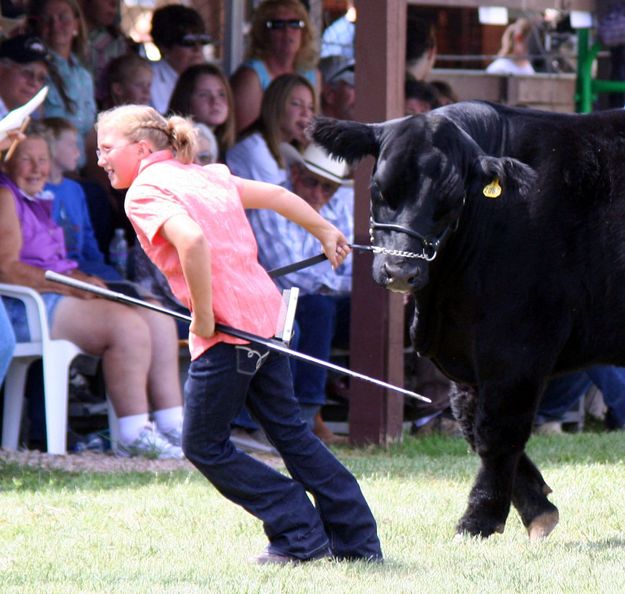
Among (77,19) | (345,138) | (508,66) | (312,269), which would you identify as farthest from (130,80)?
(508,66)

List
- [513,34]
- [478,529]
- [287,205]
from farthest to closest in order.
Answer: [513,34], [478,529], [287,205]

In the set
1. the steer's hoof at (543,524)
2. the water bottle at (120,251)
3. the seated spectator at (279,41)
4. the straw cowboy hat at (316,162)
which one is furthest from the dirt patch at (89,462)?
the seated spectator at (279,41)

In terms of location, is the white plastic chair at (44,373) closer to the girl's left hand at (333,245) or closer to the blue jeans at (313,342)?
the blue jeans at (313,342)

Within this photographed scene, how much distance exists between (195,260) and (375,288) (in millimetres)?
3553

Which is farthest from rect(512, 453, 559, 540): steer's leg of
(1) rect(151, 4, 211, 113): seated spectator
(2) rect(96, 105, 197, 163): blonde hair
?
(1) rect(151, 4, 211, 113): seated spectator

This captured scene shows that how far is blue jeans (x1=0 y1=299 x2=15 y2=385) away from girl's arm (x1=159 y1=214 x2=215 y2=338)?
2.48m

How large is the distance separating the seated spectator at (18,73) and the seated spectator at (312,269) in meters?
1.49

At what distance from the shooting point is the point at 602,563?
456cm

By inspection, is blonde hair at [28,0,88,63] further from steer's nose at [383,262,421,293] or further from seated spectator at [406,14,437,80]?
steer's nose at [383,262,421,293]

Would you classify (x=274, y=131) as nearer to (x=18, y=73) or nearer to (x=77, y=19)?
(x=77, y=19)

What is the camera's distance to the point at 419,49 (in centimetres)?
977

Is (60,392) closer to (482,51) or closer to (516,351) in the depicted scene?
(516,351)

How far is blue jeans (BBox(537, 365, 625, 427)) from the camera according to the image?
8641mm

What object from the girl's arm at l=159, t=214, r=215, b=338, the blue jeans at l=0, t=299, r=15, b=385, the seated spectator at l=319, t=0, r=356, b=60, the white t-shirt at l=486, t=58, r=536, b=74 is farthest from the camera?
the white t-shirt at l=486, t=58, r=536, b=74
